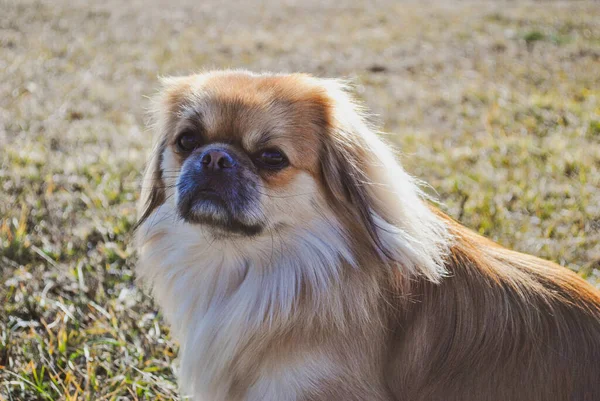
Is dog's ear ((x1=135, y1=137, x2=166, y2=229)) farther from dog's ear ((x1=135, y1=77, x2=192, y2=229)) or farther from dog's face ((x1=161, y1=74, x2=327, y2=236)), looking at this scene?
dog's face ((x1=161, y1=74, x2=327, y2=236))

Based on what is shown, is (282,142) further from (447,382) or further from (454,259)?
(447,382)

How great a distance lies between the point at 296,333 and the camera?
2279mm

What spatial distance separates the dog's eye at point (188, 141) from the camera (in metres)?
2.47

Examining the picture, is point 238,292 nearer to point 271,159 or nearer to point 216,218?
point 216,218

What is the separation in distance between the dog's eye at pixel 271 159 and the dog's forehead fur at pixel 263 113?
2 centimetres

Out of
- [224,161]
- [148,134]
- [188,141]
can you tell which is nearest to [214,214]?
[224,161]

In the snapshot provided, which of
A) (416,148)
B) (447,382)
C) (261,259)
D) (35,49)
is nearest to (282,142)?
(261,259)

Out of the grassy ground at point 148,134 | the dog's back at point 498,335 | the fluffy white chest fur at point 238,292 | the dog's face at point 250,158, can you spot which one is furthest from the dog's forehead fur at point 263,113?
the grassy ground at point 148,134

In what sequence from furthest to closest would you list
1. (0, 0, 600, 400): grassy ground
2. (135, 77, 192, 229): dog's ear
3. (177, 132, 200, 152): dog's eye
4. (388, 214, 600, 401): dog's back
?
(0, 0, 600, 400): grassy ground → (135, 77, 192, 229): dog's ear → (177, 132, 200, 152): dog's eye → (388, 214, 600, 401): dog's back

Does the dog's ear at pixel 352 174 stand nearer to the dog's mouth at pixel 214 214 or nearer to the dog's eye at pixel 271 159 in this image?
the dog's eye at pixel 271 159

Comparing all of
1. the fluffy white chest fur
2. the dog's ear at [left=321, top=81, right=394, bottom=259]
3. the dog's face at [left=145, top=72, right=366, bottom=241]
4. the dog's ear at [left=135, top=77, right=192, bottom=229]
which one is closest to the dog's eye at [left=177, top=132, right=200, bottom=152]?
the dog's face at [left=145, top=72, right=366, bottom=241]

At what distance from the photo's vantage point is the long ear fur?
7.54 feet

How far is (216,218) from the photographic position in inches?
92.0

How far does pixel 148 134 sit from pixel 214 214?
3.71 m
